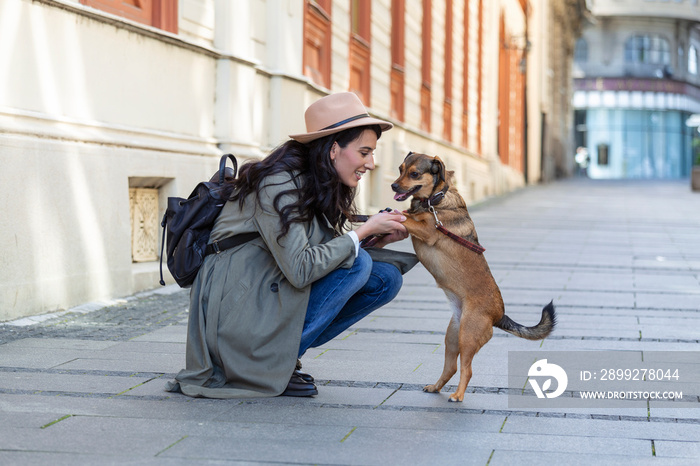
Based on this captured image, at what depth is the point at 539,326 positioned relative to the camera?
4953mm

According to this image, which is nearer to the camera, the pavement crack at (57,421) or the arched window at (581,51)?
the pavement crack at (57,421)

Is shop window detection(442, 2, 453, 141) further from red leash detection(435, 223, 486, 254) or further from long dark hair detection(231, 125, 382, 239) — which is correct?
long dark hair detection(231, 125, 382, 239)

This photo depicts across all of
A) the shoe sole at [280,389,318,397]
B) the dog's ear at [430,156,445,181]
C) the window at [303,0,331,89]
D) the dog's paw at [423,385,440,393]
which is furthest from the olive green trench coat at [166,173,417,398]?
the window at [303,0,331,89]

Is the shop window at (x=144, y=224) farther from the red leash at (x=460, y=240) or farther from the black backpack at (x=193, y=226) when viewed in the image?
the red leash at (x=460, y=240)

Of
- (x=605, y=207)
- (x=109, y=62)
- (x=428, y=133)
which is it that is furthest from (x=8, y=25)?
(x=605, y=207)

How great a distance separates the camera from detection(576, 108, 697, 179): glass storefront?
71.4 m

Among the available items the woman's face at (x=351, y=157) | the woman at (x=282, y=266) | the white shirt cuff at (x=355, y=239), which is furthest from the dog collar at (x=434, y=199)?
the white shirt cuff at (x=355, y=239)

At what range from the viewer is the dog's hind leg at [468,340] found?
4.74 metres

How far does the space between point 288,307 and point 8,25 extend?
3638 millimetres

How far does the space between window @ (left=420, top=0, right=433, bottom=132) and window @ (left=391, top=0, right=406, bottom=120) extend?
2286 millimetres

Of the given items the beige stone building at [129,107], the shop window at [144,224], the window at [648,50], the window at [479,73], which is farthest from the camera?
the window at [648,50]

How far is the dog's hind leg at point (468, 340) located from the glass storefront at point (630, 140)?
69014 millimetres

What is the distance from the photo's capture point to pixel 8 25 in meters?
7.06

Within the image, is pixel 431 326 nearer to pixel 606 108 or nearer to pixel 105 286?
pixel 105 286
